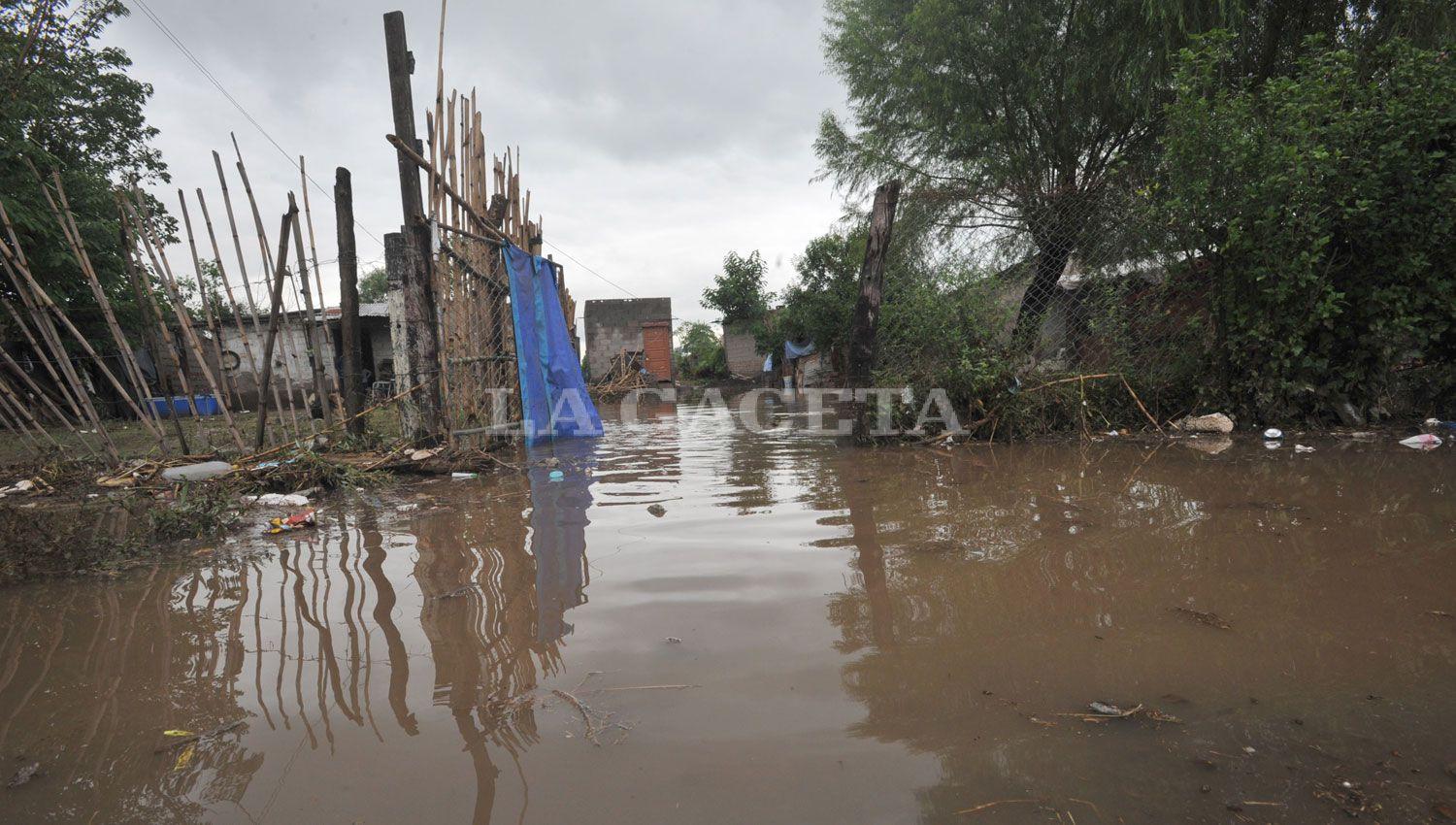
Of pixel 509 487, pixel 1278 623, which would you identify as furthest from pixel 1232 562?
pixel 509 487

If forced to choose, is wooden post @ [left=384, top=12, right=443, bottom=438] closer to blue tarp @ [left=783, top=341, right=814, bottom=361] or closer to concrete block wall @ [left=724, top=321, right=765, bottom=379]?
blue tarp @ [left=783, top=341, right=814, bottom=361]

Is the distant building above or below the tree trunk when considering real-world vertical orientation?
above

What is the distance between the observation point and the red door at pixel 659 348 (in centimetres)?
2184

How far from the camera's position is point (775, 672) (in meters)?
1.61

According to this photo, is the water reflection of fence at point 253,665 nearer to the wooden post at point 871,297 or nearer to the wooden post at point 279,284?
the wooden post at point 279,284

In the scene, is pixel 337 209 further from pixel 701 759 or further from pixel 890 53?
pixel 890 53

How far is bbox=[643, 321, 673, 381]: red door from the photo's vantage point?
2184 cm

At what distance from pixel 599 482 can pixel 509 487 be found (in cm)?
53

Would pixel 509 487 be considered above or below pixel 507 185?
below

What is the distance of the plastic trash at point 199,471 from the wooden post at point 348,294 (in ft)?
3.25

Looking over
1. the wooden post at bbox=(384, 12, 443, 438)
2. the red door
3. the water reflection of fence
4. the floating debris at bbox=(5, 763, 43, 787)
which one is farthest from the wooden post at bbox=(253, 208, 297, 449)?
the red door

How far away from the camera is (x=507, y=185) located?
257 inches

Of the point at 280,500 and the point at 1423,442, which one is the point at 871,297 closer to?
the point at 1423,442

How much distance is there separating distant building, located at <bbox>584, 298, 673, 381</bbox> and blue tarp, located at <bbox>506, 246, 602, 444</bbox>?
15.1 metres
